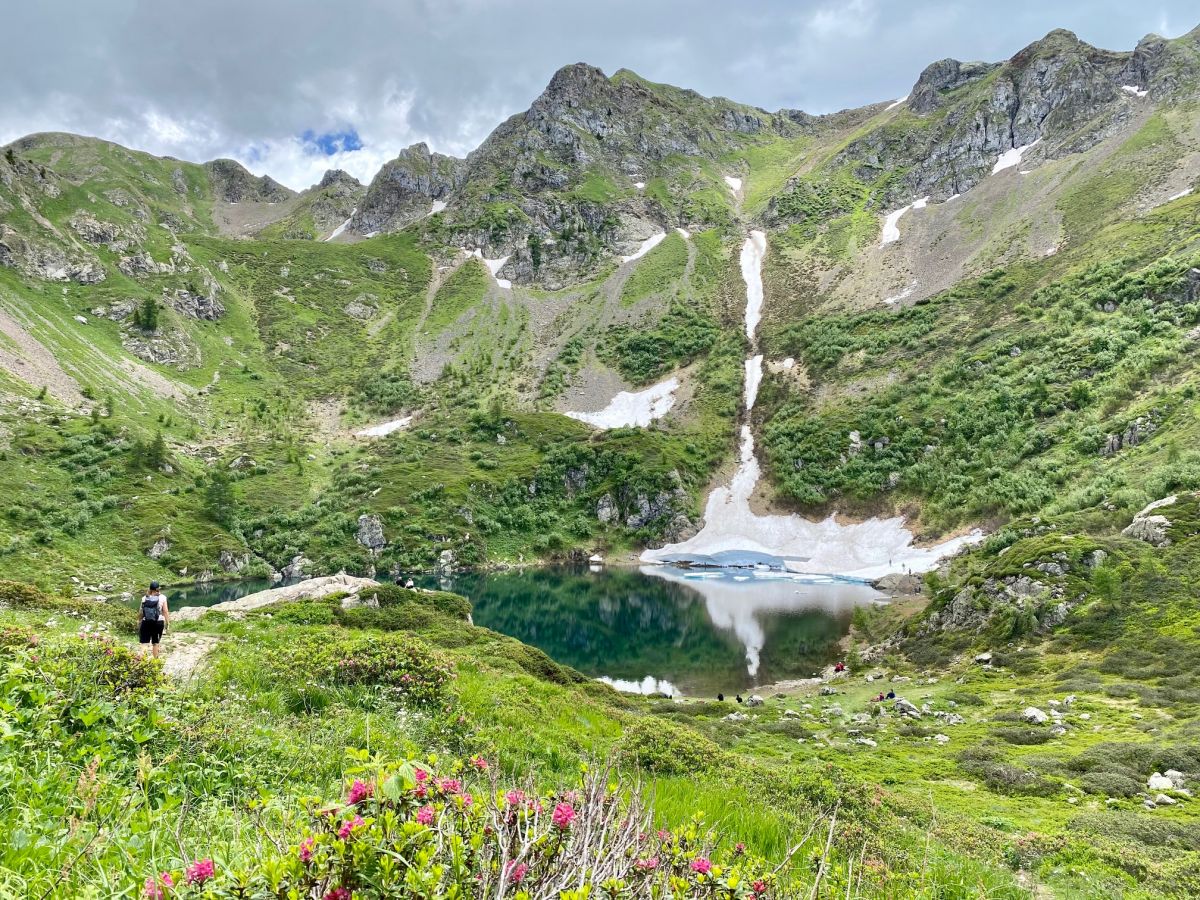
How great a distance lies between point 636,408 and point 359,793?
412 ft

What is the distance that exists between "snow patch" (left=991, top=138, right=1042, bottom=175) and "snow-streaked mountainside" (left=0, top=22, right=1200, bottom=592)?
874 mm

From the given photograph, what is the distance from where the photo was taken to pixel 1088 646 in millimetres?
30562

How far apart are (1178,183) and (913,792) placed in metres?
156

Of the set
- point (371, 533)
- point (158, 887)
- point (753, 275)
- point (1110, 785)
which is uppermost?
point (753, 275)

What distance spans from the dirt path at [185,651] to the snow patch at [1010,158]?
638ft

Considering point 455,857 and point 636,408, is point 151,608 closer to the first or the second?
point 455,857

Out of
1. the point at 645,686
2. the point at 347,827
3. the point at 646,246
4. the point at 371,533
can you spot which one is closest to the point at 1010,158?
the point at 646,246

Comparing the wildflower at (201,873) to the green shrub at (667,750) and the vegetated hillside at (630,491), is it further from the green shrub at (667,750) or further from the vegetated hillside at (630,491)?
the green shrub at (667,750)

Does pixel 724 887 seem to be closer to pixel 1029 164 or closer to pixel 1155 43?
pixel 1029 164

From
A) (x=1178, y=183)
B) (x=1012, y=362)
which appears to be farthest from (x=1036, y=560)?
(x=1178, y=183)

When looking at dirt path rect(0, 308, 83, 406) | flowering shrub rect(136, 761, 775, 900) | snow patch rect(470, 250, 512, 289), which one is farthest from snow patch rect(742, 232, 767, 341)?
flowering shrub rect(136, 761, 775, 900)

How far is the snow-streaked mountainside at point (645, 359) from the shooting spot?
242ft

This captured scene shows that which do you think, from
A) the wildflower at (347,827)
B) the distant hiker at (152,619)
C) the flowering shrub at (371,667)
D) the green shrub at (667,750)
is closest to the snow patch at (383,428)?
the distant hiker at (152,619)

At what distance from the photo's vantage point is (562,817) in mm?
2666
